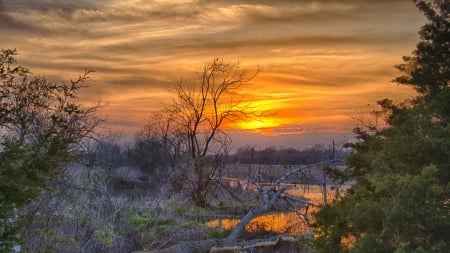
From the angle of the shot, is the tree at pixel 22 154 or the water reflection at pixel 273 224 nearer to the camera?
the tree at pixel 22 154

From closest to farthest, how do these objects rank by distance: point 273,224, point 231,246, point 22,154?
point 22,154 → point 231,246 → point 273,224

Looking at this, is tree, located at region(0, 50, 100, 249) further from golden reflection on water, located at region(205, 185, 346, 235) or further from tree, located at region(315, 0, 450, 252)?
golden reflection on water, located at region(205, 185, 346, 235)

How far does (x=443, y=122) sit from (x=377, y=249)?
2206 millimetres

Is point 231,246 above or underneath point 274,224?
above

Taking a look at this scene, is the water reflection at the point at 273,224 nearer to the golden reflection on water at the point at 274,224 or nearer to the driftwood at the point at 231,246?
the golden reflection on water at the point at 274,224

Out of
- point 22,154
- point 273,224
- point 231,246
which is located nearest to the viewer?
point 22,154

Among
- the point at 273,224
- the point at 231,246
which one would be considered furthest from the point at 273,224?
the point at 231,246

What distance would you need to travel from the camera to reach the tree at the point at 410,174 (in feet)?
20.3

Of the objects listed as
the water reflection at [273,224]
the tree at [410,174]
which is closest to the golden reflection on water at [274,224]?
the water reflection at [273,224]

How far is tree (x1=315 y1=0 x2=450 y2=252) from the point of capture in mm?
6176

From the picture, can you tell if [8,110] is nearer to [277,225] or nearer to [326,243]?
[326,243]

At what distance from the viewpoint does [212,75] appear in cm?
2889

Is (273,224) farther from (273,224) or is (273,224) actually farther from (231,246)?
(231,246)

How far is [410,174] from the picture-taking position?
23.6 feet
